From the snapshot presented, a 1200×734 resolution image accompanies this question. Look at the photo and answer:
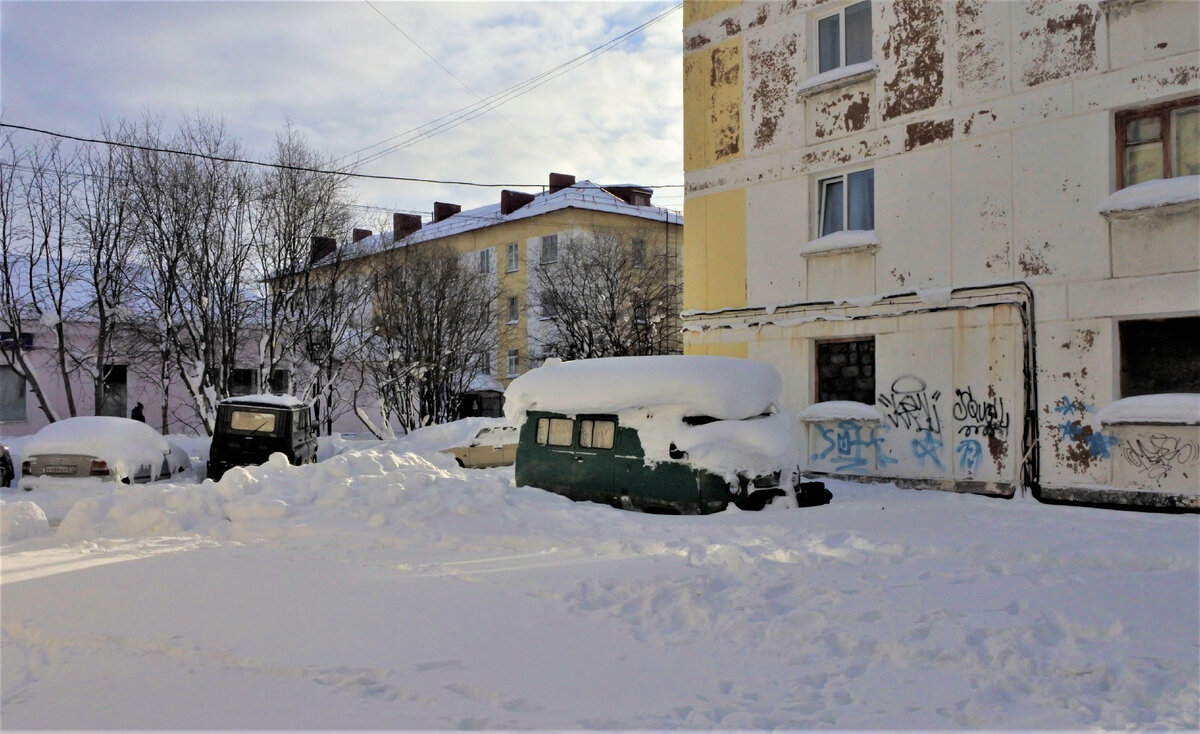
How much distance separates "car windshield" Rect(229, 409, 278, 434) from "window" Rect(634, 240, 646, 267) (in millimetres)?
17371

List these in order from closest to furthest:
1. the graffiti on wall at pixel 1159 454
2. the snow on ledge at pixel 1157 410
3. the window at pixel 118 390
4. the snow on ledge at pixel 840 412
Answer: the snow on ledge at pixel 1157 410 < the graffiti on wall at pixel 1159 454 < the snow on ledge at pixel 840 412 < the window at pixel 118 390

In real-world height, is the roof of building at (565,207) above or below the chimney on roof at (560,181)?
below

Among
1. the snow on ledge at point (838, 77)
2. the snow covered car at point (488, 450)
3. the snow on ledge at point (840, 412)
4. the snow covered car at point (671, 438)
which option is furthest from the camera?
the snow covered car at point (488, 450)

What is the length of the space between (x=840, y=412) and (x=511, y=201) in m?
33.9

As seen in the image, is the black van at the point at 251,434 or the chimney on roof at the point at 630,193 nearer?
the black van at the point at 251,434

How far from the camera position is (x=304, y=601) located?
241 inches

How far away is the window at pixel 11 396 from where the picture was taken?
2816cm

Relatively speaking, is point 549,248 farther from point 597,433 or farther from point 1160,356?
point 1160,356

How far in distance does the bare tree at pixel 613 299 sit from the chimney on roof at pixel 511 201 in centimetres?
1333

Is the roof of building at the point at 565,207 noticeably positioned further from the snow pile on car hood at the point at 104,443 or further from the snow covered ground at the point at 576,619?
the snow covered ground at the point at 576,619

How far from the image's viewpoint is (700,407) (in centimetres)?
1038

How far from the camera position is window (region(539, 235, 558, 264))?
128 feet

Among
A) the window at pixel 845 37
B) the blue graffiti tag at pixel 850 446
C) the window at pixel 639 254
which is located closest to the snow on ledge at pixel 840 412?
the blue graffiti tag at pixel 850 446

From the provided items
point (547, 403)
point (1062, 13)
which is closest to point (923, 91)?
point (1062, 13)
